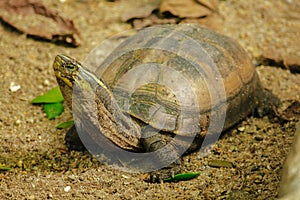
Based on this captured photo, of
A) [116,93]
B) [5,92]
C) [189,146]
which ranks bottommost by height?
[5,92]

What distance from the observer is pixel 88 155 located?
15.1 feet

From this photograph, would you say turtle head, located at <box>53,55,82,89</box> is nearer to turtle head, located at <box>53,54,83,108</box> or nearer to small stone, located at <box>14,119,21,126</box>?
turtle head, located at <box>53,54,83,108</box>

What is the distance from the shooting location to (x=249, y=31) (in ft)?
21.5

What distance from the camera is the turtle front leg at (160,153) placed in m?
4.31

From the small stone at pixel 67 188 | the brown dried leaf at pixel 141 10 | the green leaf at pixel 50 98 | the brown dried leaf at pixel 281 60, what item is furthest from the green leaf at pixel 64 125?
the brown dried leaf at pixel 281 60

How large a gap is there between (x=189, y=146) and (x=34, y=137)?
156 cm

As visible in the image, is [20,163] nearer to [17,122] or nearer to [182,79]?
[17,122]

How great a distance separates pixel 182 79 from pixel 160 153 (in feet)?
2.39

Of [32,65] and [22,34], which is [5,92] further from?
[22,34]

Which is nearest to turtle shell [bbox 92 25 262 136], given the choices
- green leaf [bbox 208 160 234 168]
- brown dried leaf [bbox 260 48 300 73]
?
green leaf [bbox 208 160 234 168]

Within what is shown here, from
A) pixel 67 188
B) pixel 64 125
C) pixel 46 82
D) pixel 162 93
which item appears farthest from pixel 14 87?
pixel 162 93

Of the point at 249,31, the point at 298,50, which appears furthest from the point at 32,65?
the point at 298,50

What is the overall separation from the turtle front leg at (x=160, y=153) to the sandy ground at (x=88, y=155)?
109 millimetres

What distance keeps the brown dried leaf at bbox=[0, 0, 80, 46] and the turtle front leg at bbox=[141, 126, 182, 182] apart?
88.8 inches
